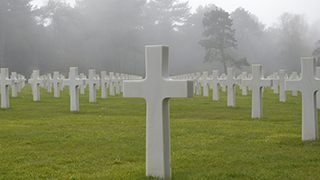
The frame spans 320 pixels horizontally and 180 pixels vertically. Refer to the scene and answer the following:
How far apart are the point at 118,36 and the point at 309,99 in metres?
50.6

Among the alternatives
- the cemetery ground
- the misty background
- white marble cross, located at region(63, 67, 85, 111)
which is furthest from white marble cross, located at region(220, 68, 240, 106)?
the misty background

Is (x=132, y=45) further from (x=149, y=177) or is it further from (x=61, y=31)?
(x=149, y=177)

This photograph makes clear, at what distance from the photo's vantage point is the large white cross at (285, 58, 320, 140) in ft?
20.2

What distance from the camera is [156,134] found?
4.10m

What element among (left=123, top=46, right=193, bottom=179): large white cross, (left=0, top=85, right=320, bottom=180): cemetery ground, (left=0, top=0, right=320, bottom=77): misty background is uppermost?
(left=0, top=0, right=320, bottom=77): misty background

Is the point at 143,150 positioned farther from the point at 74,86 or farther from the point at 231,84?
the point at 231,84

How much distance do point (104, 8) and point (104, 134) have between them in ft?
173

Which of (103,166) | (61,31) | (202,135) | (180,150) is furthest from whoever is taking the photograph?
(61,31)

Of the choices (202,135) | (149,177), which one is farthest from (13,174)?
(202,135)

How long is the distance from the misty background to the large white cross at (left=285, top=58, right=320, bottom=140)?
4274cm

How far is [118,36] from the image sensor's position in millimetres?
55344

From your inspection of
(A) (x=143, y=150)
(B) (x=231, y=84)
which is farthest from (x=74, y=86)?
(A) (x=143, y=150)

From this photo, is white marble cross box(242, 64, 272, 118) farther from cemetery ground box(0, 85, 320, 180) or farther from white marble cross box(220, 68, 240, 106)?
white marble cross box(220, 68, 240, 106)

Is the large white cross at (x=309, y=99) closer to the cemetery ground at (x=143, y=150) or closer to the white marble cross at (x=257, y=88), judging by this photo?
the cemetery ground at (x=143, y=150)
